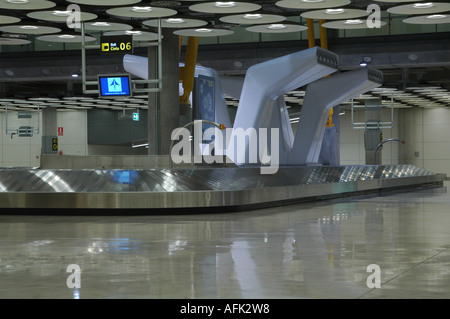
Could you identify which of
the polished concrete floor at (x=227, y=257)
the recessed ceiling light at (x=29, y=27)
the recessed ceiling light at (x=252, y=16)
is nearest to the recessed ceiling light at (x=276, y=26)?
the recessed ceiling light at (x=252, y=16)

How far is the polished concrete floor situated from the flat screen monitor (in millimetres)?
7182

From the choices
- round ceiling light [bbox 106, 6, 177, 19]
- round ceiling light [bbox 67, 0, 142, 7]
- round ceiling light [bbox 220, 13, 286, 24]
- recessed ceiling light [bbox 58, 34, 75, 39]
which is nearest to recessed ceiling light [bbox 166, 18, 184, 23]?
round ceiling light [bbox 106, 6, 177, 19]

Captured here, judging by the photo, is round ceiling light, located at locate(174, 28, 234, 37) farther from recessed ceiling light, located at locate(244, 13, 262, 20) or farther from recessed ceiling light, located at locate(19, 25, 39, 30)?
recessed ceiling light, located at locate(19, 25, 39, 30)

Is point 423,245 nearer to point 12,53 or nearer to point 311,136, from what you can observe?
point 311,136

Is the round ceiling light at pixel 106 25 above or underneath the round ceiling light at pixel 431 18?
underneath

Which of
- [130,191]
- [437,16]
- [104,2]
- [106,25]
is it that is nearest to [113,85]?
[104,2]

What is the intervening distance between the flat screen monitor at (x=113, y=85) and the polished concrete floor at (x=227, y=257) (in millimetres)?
7182

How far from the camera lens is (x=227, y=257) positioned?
7.22 metres

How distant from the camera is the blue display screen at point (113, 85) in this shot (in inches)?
757

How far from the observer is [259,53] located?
28438mm

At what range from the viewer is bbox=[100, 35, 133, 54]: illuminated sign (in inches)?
743

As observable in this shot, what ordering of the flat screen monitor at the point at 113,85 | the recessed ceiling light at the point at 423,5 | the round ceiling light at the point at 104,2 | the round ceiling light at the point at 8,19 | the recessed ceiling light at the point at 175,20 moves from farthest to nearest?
the round ceiling light at the point at 8,19 → the recessed ceiling light at the point at 175,20 → the recessed ceiling light at the point at 423,5 → the flat screen monitor at the point at 113,85 → the round ceiling light at the point at 104,2

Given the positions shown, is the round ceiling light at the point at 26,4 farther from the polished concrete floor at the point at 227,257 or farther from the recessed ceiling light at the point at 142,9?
the polished concrete floor at the point at 227,257
